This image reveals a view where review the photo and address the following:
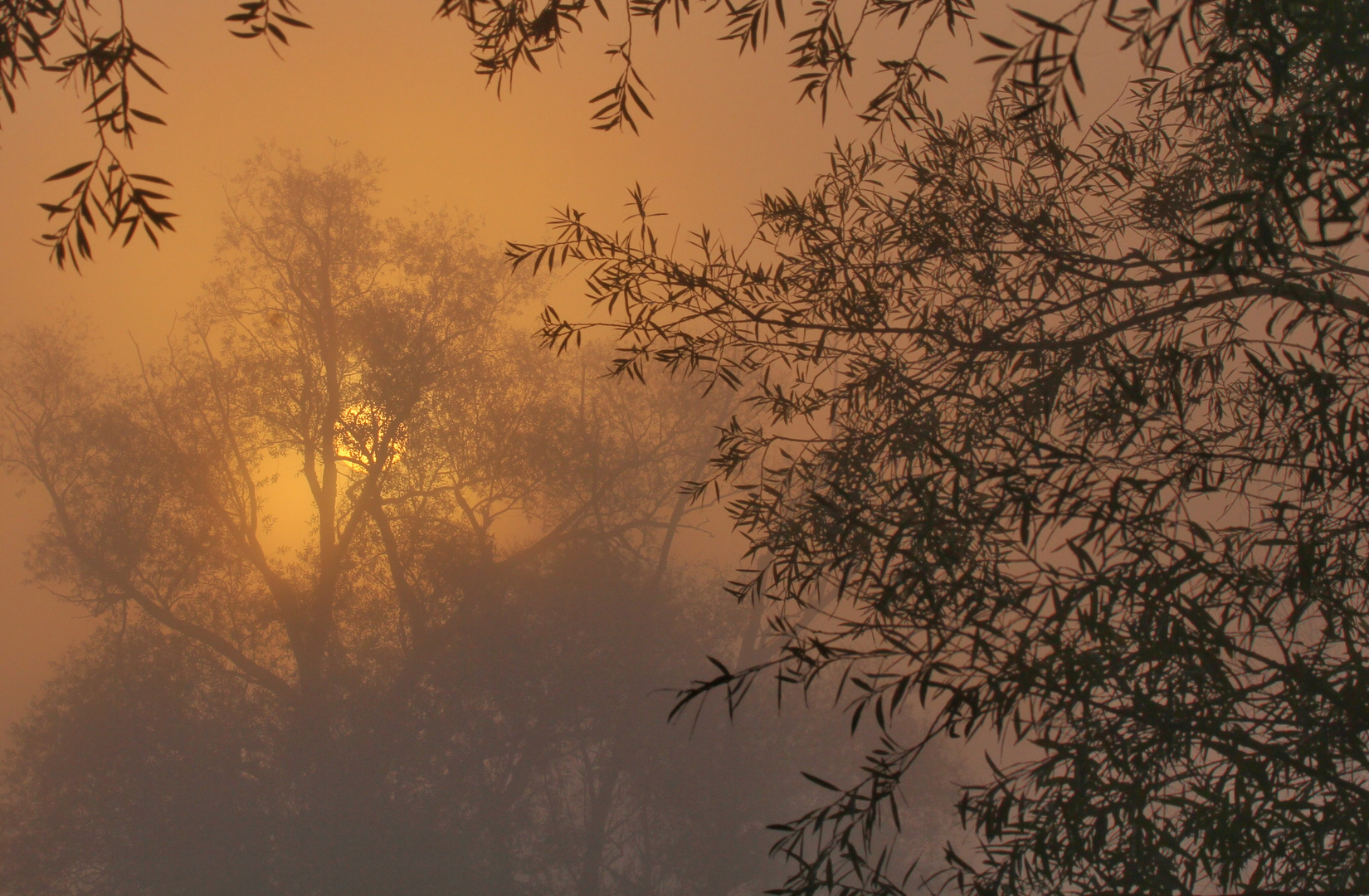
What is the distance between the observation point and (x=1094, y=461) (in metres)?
1.92

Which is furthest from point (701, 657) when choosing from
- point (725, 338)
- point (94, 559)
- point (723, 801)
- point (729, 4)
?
point (729, 4)

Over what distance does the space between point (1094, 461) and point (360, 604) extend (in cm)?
874

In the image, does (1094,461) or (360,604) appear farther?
(360,604)

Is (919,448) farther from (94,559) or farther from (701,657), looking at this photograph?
(94,559)

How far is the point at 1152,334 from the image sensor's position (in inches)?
87.3

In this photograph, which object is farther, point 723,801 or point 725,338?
point 723,801

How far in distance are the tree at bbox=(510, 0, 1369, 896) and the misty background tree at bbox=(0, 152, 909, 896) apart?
7.23 m

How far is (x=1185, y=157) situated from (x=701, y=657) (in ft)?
27.4

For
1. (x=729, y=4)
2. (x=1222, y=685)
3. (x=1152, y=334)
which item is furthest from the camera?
(x=1152, y=334)

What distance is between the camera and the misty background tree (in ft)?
28.2

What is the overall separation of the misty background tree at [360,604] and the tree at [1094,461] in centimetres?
723

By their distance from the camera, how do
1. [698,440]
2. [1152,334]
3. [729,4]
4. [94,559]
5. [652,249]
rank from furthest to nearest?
[698,440] < [94,559] < [652,249] < [1152,334] < [729,4]

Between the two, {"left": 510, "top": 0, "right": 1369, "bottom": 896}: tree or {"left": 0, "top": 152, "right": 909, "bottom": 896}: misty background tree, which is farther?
{"left": 0, "top": 152, "right": 909, "bottom": 896}: misty background tree

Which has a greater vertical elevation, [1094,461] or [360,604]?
[360,604]
